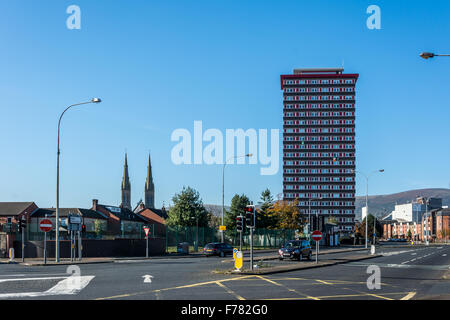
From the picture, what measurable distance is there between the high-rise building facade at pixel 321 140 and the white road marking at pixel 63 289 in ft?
493

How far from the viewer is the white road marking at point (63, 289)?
14.6 metres

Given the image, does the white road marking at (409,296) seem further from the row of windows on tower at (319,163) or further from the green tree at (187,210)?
the row of windows on tower at (319,163)

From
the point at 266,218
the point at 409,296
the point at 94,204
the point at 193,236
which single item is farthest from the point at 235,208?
the point at 409,296

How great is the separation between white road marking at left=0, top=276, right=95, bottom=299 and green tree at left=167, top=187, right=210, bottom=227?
5751 cm

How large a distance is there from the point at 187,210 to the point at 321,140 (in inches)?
3903

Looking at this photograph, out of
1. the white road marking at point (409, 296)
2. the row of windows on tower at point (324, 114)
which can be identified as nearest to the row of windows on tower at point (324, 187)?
the row of windows on tower at point (324, 114)

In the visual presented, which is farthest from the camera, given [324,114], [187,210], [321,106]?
[321,106]

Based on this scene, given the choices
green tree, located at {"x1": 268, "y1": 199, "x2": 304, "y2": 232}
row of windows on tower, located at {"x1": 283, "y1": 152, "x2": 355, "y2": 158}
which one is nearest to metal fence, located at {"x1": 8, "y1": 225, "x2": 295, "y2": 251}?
green tree, located at {"x1": 268, "y1": 199, "x2": 304, "y2": 232}

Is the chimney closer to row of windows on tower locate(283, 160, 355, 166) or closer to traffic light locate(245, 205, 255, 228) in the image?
row of windows on tower locate(283, 160, 355, 166)

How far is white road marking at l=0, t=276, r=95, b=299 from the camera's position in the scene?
575 inches

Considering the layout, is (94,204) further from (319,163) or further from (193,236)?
(319,163)

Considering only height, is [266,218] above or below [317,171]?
below

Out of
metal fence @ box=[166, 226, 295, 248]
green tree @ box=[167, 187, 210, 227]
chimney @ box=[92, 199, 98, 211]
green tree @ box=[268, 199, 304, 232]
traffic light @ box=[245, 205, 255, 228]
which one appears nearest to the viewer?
traffic light @ box=[245, 205, 255, 228]

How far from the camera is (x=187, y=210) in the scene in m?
77.8
